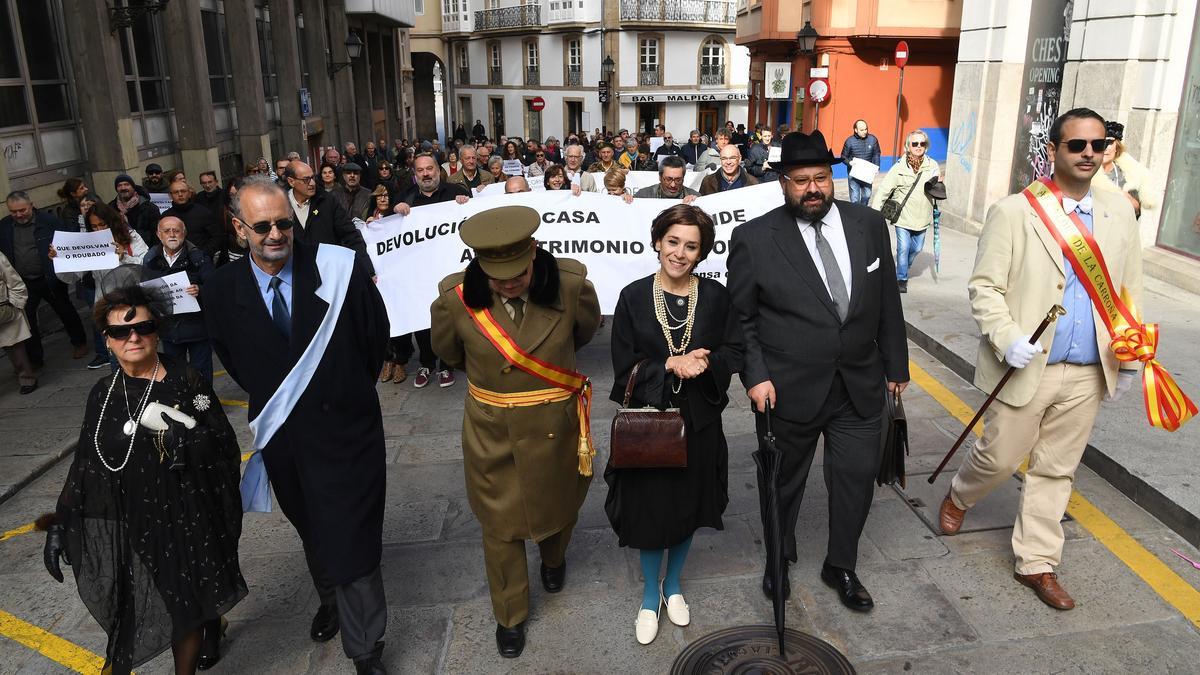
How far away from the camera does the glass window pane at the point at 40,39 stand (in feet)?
37.4

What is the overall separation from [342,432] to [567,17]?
47.1 metres

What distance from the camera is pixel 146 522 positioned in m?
3.27

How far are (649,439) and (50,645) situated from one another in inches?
114

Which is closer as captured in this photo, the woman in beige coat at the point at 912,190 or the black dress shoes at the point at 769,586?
the black dress shoes at the point at 769,586

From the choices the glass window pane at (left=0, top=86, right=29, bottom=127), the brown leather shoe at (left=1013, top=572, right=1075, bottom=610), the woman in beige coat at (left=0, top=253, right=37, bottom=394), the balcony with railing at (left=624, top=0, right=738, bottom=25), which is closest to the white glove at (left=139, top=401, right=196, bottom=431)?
the brown leather shoe at (left=1013, top=572, right=1075, bottom=610)

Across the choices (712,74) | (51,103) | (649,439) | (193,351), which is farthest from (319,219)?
(712,74)

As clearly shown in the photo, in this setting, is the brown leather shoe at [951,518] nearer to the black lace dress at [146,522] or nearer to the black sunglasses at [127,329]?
the black lace dress at [146,522]

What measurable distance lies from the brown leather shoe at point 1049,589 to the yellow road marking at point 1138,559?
468mm

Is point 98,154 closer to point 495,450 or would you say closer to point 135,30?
point 135,30

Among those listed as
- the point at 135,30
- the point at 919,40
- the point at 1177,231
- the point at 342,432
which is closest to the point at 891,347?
the point at 342,432

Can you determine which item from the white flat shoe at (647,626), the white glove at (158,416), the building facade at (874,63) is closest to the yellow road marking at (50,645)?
the white glove at (158,416)

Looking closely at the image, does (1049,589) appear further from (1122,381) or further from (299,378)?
(299,378)

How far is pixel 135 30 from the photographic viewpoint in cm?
1457

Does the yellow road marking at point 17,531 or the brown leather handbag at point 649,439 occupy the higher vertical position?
the brown leather handbag at point 649,439
